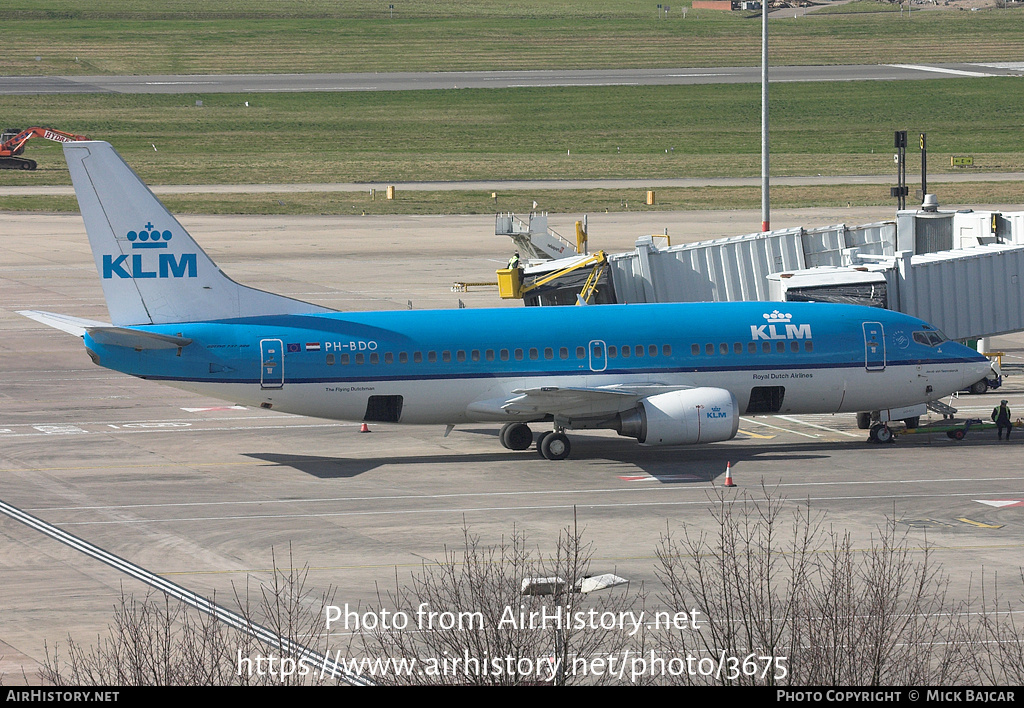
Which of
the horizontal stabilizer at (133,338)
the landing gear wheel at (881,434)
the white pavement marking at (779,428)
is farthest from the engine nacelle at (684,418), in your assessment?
the horizontal stabilizer at (133,338)

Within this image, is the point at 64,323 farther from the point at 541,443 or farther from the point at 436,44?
the point at 436,44

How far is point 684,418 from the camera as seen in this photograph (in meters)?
37.1

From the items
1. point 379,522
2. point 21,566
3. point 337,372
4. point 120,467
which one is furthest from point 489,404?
point 21,566

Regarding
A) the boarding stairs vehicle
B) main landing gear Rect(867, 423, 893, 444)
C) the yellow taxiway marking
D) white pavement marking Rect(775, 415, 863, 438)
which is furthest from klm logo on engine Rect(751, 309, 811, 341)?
the boarding stairs vehicle

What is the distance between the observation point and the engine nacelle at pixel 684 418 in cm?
3706

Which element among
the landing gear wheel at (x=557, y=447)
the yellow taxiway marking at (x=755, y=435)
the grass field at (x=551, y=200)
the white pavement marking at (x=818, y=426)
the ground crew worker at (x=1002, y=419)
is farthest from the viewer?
the grass field at (x=551, y=200)

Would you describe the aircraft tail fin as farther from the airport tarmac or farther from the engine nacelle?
the engine nacelle

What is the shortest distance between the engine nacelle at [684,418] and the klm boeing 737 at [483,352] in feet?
0.13

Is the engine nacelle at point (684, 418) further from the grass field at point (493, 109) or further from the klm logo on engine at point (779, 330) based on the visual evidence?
the grass field at point (493, 109)

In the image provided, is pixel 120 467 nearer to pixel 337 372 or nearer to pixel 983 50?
pixel 337 372

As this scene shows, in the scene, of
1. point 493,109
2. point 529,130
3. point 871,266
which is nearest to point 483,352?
point 871,266

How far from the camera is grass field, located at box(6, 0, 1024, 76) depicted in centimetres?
17475

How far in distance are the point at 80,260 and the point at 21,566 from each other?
55946 mm

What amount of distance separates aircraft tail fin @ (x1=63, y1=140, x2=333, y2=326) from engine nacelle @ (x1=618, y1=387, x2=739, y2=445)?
10.7 meters
